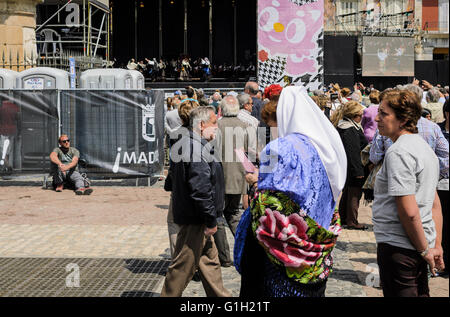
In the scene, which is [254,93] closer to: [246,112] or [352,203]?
[246,112]

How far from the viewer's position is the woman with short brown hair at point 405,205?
11.5 ft

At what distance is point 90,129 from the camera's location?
1242 cm

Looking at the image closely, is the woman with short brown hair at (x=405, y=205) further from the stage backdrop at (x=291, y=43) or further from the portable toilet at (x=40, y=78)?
the stage backdrop at (x=291, y=43)

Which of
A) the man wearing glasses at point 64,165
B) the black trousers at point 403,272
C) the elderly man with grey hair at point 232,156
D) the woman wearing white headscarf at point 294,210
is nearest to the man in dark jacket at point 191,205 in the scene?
the woman wearing white headscarf at point 294,210

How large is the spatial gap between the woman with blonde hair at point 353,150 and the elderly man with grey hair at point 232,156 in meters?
2.15

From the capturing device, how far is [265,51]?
773 inches

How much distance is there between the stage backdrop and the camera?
63.1ft

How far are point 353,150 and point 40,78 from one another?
9.62 m

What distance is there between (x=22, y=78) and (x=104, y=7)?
10.3 meters

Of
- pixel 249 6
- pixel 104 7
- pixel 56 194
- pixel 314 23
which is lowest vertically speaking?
pixel 56 194

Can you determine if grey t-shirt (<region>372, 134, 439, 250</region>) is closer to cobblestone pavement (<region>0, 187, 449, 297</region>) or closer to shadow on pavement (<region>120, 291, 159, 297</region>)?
cobblestone pavement (<region>0, 187, 449, 297</region>)

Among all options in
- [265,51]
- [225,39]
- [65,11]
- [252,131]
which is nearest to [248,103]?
[252,131]

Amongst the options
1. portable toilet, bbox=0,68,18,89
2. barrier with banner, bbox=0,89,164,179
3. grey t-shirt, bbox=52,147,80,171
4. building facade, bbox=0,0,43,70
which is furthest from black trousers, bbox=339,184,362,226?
building facade, bbox=0,0,43,70
